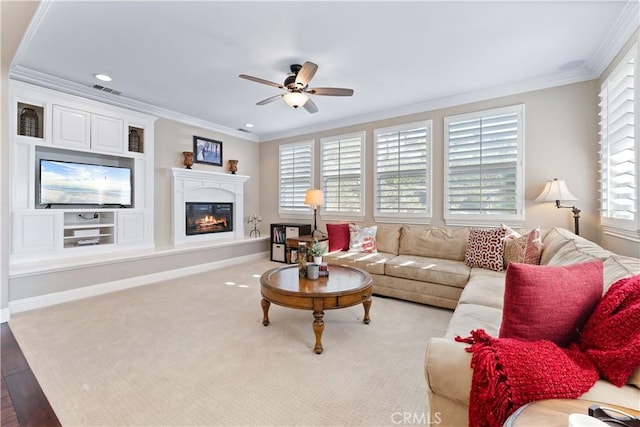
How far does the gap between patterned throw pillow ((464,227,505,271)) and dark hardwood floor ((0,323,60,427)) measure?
366cm

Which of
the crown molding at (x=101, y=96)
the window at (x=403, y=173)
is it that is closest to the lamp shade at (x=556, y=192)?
the window at (x=403, y=173)

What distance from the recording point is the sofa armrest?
40.8 inches

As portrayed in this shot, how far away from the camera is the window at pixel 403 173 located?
429cm

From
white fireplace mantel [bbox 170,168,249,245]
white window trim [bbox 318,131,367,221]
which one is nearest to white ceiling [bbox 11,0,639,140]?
white window trim [bbox 318,131,367,221]

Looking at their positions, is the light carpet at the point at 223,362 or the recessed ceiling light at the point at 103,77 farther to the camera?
the recessed ceiling light at the point at 103,77

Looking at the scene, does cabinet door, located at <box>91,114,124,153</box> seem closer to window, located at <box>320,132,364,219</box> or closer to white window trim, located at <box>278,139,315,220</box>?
white window trim, located at <box>278,139,315,220</box>

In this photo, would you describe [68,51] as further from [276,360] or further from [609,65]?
[609,65]

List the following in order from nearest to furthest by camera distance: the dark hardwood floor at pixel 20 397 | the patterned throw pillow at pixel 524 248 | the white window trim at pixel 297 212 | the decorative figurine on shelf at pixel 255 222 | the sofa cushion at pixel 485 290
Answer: the dark hardwood floor at pixel 20 397, the sofa cushion at pixel 485 290, the patterned throw pillow at pixel 524 248, the white window trim at pixel 297 212, the decorative figurine on shelf at pixel 255 222

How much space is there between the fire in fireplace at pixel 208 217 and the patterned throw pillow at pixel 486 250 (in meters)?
4.39

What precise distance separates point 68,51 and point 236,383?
3543 mm

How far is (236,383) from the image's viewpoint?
1852 mm

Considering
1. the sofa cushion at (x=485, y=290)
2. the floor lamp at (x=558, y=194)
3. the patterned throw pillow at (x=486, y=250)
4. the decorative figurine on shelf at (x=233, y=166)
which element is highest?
the decorative figurine on shelf at (x=233, y=166)

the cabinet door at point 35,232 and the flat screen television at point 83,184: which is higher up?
the flat screen television at point 83,184

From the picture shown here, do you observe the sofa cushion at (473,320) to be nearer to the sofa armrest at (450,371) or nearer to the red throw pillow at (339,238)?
the sofa armrest at (450,371)
